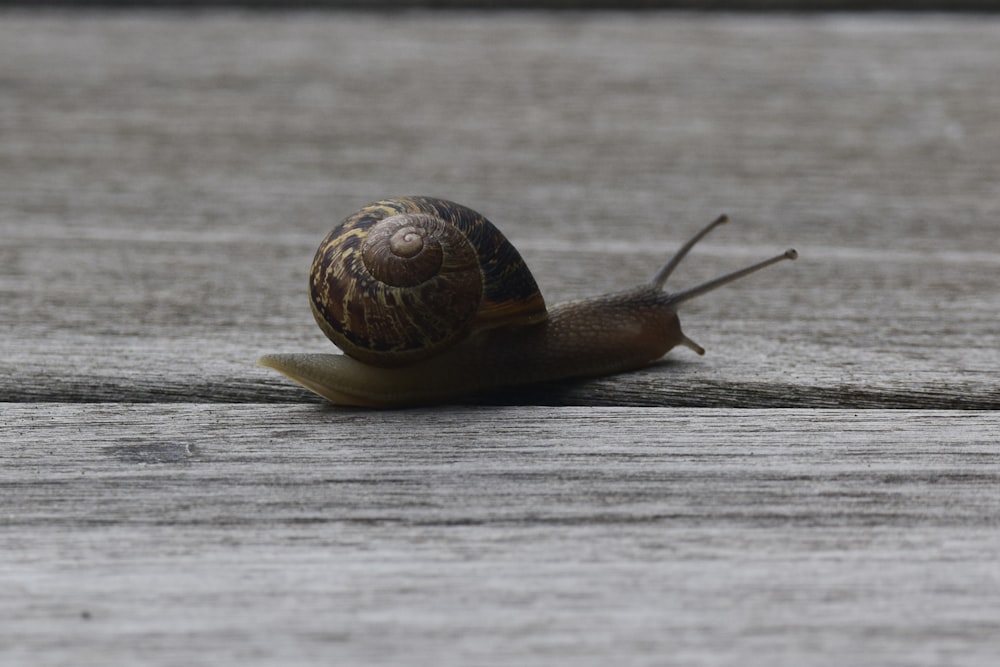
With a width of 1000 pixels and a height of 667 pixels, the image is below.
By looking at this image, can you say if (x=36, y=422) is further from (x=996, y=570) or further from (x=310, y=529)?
(x=996, y=570)

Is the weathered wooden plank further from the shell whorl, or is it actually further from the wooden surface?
the shell whorl

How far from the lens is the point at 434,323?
1328 mm

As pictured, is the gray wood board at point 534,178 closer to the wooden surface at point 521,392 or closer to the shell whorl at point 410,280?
the wooden surface at point 521,392

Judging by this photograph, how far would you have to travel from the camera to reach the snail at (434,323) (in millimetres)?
1277

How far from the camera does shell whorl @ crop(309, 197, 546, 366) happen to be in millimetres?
1296

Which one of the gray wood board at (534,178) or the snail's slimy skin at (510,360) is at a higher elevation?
the gray wood board at (534,178)

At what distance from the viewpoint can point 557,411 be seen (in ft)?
3.91

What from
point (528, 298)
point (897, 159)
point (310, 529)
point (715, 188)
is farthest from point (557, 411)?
point (897, 159)

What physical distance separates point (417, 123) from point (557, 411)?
1441 mm

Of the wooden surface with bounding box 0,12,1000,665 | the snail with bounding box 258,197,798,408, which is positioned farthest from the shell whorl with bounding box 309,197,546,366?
the wooden surface with bounding box 0,12,1000,665

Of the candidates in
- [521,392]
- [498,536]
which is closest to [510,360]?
[521,392]

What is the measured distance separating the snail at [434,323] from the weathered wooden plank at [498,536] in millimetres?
99

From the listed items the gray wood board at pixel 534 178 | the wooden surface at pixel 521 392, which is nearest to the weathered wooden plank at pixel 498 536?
the wooden surface at pixel 521 392

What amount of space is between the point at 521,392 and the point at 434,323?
16cm
